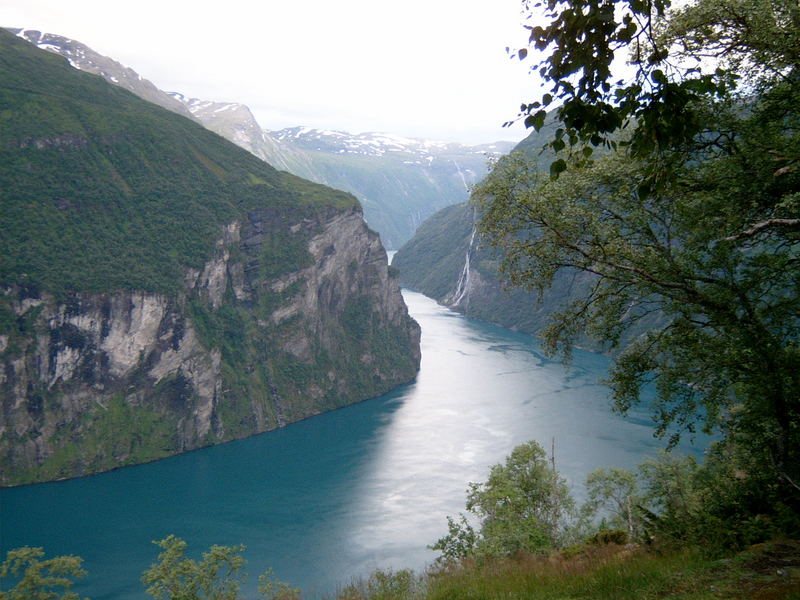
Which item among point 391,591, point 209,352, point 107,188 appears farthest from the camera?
point 107,188

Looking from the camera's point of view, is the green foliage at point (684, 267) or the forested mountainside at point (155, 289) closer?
the green foliage at point (684, 267)

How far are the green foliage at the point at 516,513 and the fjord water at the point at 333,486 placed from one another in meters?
15.2

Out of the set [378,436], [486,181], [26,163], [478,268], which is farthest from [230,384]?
[478,268]

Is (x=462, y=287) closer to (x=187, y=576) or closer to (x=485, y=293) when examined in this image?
Answer: (x=485, y=293)

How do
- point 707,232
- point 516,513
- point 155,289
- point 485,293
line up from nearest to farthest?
point 707,232, point 516,513, point 155,289, point 485,293

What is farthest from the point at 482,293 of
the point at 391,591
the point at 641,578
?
the point at 641,578

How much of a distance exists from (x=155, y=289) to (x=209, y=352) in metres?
12.9

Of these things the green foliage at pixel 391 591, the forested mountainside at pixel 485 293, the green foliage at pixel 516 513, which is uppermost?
the green foliage at pixel 391 591

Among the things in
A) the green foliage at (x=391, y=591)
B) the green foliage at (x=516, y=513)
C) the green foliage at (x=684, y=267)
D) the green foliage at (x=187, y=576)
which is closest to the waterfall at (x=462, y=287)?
the green foliage at (x=516, y=513)

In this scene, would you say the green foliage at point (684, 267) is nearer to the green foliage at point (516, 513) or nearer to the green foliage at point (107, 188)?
the green foliage at point (516, 513)

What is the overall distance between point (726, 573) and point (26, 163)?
96.9m

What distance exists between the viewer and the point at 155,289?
79.2 m

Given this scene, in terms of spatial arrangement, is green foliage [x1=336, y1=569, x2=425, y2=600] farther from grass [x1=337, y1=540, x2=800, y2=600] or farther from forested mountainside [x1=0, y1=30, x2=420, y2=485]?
forested mountainside [x1=0, y1=30, x2=420, y2=485]

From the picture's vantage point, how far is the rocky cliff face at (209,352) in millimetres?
69688
